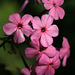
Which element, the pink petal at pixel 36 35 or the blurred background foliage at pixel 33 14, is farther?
the blurred background foliage at pixel 33 14

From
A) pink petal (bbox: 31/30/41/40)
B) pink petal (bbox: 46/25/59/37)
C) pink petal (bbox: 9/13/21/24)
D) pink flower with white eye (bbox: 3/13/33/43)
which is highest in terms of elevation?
pink petal (bbox: 9/13/21/24)

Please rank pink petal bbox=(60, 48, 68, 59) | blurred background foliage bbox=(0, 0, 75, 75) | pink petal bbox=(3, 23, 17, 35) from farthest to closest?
blurred background foliage bbox=(0, 0, 75, 75), pink petal bbox=(60, 48, 68, 59), pink petal bbox=(3, 23, 17, 35)

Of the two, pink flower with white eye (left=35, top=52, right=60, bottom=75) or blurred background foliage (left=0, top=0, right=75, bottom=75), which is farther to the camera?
blurred background foliage (left=0, top=0, right=75, bottom=75)

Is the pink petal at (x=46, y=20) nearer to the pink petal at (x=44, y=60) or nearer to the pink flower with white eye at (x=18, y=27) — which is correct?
the pink flower with white eye at (x=18, y=27)

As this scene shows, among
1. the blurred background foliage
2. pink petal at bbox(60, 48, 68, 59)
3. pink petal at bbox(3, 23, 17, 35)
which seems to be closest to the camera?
pink petal at bbox(3, 23, 17, 35)

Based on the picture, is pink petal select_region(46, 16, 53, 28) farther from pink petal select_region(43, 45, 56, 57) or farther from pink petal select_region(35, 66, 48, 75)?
pink petal select_region(35, 66, 48, 75)

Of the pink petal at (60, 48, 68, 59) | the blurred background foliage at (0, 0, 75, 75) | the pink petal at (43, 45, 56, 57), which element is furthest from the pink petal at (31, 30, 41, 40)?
the blurred background foliage at (0, 0, 75, 75)

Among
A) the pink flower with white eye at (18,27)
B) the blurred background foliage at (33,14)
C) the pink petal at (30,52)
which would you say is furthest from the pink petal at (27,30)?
the blurred background foliage at (33,14)
